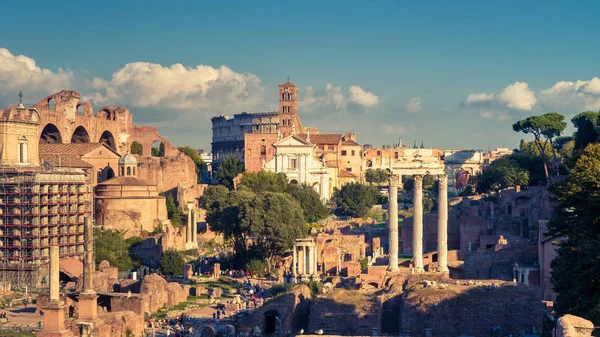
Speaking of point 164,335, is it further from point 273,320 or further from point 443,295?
point 443,295

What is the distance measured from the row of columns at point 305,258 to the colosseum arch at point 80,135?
27517 millimetres

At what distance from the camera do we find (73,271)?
152 ft

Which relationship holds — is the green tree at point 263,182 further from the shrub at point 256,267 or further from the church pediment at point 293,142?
the shrub at point 256,267

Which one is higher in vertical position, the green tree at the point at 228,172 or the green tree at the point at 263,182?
the green tree at the point at 228,172

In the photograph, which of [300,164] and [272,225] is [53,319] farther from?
[300,164]

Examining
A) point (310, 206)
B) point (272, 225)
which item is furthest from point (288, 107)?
point (272, 225)

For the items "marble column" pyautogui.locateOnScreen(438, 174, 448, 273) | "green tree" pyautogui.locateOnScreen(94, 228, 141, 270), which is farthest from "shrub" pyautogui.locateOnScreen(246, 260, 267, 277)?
"marble column" pyautogui.locateOnScreen(438, 174, 448, 273)

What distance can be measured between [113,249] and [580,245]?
104 feet

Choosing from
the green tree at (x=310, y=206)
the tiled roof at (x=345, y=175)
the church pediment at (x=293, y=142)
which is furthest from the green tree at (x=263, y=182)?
the tiled roof at (x=345, y=175)

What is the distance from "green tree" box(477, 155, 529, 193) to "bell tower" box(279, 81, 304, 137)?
33.4 m

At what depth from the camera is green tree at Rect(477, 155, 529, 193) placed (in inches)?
2643

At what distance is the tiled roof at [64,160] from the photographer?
188 ft

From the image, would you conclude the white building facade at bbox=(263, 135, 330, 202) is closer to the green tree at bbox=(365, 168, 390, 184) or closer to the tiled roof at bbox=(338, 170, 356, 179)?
the tiled roof at bbox=(338, 170, 356, 179)

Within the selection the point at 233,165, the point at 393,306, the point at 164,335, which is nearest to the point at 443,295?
the point at 393,306
